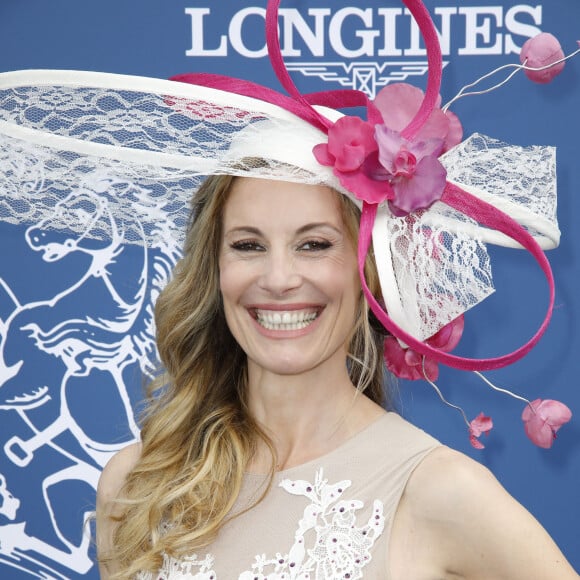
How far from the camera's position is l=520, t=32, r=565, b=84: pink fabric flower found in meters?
1.78

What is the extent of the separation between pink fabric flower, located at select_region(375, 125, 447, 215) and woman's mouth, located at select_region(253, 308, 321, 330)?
0.24 m

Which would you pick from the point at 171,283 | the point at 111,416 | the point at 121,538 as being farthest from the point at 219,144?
the point at 111,416

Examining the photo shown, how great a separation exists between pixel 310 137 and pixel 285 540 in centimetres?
63

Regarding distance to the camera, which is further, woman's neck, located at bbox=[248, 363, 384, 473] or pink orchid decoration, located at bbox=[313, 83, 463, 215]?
woman's neck, located at bbox=[248, 363, 384, 473]

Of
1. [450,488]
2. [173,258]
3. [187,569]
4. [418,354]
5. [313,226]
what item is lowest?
[187,569]

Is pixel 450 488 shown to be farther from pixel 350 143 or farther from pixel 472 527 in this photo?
pixel 350 143

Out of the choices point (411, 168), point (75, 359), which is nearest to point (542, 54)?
point (411, 168)

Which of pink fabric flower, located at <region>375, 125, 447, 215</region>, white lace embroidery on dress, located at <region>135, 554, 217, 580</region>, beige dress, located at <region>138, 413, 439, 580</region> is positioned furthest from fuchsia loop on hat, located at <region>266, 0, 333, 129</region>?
white lace embroidery on dress, located at <region>135, 554, 217, 580</region>

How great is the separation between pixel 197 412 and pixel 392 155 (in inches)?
25.5

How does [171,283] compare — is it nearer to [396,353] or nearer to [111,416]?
[396,353]

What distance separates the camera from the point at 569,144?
2434 millimetres

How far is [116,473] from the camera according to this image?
6.77 feet

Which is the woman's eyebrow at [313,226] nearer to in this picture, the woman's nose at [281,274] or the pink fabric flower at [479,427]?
the woman's nose at [281,274]

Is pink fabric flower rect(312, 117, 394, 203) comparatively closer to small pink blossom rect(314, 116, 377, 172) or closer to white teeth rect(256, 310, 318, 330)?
small pink blossom rect(314, 116, 377, 172)
